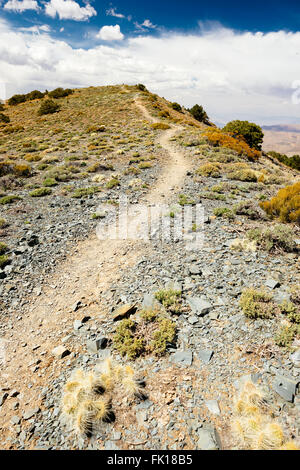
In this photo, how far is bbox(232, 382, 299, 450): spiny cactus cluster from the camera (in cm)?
379

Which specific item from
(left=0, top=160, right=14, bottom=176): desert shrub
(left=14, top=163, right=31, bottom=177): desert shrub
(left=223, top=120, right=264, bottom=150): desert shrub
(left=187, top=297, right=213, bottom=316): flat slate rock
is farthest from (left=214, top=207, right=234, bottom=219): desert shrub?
(left=223, top=120, right=264, bottom=150): desert shrub

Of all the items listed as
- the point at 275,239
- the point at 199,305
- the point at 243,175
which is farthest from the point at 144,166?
the point at 199,305

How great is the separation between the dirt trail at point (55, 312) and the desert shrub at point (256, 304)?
4.18 m

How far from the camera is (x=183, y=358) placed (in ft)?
18.0

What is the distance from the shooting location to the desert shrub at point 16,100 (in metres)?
67.3

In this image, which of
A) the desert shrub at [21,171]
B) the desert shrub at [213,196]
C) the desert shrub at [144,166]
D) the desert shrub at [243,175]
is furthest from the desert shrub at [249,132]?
the desert shrub at [21,171]

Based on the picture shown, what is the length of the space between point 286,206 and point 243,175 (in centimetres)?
765

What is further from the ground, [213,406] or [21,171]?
[21,171]

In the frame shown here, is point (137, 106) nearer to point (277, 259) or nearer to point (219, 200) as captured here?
point (219, 200)

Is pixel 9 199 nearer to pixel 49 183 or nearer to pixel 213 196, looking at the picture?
pixel 49 183

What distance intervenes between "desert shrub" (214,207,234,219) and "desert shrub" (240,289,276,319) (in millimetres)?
5495

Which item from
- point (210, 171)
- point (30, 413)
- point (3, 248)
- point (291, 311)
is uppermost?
point (210, 171)
